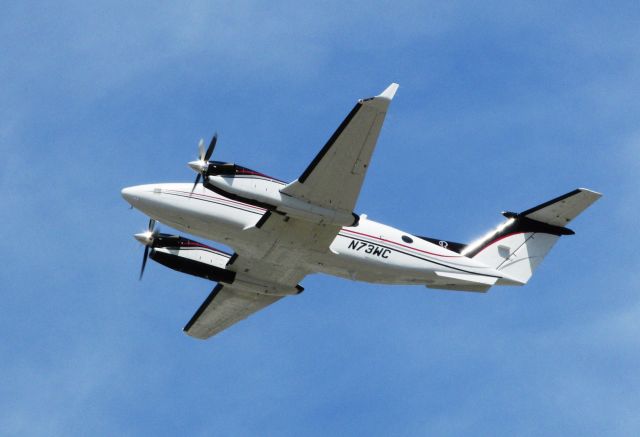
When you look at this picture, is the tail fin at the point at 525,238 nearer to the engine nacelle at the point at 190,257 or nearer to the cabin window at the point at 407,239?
the cabin window at the point at 407,239

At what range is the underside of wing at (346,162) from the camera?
35750 millimetres

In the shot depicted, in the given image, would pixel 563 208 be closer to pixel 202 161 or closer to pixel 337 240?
pixel 337 240

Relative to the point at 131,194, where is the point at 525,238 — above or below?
below

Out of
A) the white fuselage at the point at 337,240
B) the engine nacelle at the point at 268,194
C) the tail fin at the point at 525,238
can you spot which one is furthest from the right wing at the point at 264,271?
the tail fin at the point at 525,238

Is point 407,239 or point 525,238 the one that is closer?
point 407,239

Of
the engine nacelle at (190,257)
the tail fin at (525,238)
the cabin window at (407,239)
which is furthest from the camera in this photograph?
the tail fin at (525,238)

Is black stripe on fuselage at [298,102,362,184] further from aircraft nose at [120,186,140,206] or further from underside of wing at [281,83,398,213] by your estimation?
aircraft nose at [120,186,140,206]

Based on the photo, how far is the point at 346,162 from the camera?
3725 cm

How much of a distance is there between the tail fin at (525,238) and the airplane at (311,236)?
49 millimetres

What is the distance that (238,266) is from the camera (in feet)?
147

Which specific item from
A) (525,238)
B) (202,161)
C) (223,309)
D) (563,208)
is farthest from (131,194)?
(563,208)

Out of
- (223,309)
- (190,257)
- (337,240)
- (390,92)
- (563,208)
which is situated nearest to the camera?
(390,92)

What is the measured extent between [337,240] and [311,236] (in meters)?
1.73

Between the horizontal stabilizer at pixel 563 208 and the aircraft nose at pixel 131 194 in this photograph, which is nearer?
the aircraft nose at pixel 131 194
